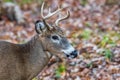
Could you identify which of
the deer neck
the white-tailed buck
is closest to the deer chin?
the white-tailed buck

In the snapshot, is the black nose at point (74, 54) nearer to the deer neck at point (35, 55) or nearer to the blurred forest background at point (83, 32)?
the deer neck at point (35, 55)

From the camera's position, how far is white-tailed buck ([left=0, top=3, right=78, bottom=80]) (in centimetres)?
734

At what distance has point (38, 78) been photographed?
8.92 metres

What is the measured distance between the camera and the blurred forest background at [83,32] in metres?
9.03

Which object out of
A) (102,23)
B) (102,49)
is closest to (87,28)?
(102,23)

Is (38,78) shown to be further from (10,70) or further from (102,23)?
(102,23)

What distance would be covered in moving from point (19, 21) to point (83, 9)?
2.46 meters

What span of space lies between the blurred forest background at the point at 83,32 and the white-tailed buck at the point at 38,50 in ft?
4.70

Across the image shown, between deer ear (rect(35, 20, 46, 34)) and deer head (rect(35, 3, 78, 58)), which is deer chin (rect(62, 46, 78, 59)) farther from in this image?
deer ear (rect(35, 20, 46, 34))

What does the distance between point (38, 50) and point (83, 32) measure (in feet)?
16.2

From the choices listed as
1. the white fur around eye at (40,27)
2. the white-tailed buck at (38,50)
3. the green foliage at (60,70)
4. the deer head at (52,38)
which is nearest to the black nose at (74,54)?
the white-tailed buck at (38,50)

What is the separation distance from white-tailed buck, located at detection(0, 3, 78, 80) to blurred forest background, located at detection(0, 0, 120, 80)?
4.70 ft

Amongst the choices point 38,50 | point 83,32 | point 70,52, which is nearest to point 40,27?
point 38,50

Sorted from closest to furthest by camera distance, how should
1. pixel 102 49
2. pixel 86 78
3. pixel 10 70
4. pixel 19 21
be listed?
1. pixel 10 70
2. pixel 86 78
3. pixel 102 49
4. pixel 19 21
